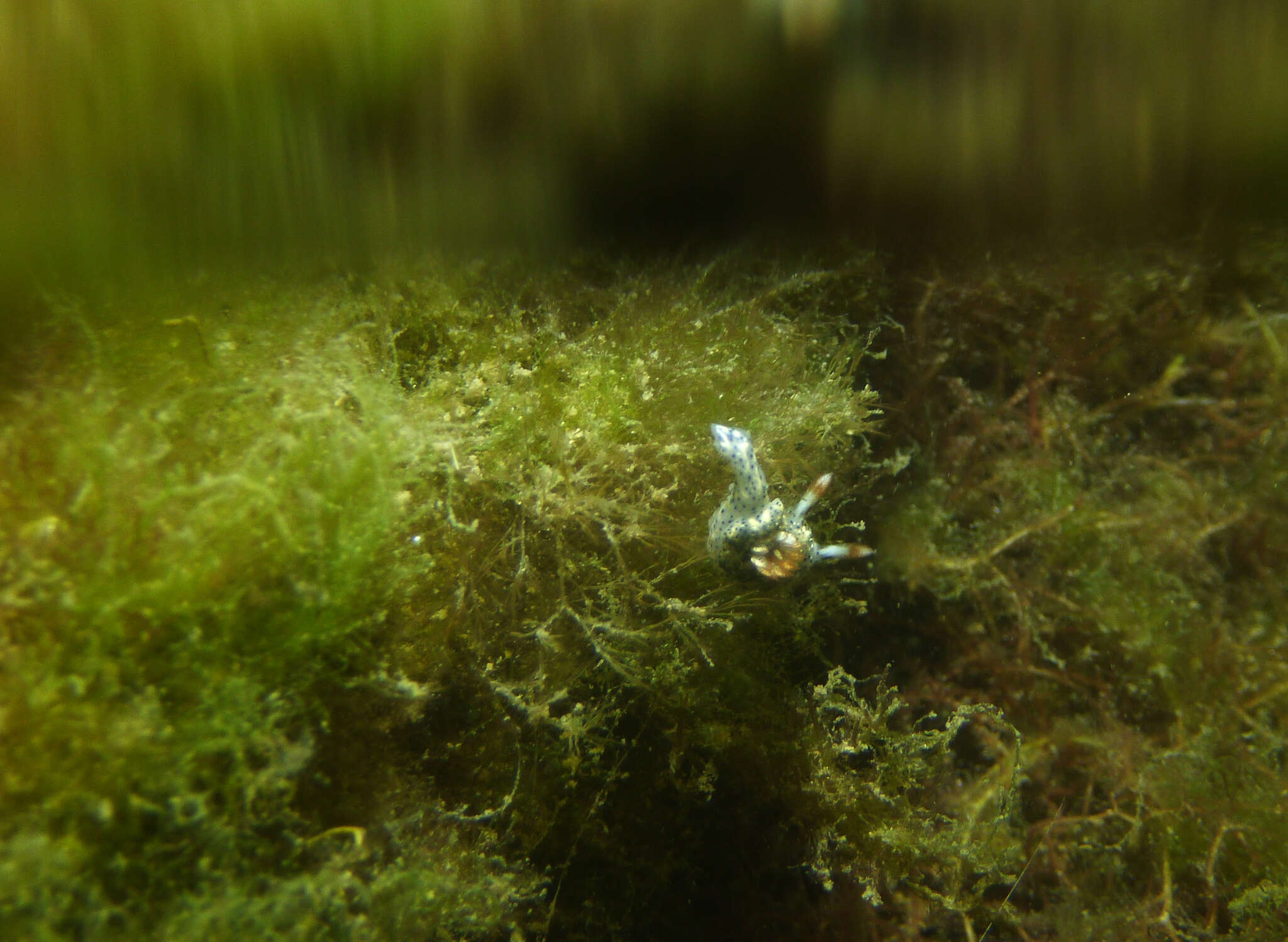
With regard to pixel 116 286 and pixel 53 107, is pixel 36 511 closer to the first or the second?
pixel 116 286

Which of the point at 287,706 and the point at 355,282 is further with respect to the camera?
the point at 355,282

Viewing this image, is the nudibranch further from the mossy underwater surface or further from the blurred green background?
the blurred green background

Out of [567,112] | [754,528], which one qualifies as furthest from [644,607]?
[567,112]

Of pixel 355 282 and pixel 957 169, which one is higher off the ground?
pixel 957 169

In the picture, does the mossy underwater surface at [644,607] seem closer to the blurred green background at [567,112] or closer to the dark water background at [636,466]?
the dark water background at [636,466]

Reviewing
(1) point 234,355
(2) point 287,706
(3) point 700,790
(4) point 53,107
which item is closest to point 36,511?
(1) point 234,355

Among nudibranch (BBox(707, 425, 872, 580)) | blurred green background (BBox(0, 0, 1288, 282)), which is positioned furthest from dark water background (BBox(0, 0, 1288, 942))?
nudibranch (BBox(707, 425, 872, 580))

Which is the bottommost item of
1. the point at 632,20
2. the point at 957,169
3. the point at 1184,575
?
the point at 1184,575
